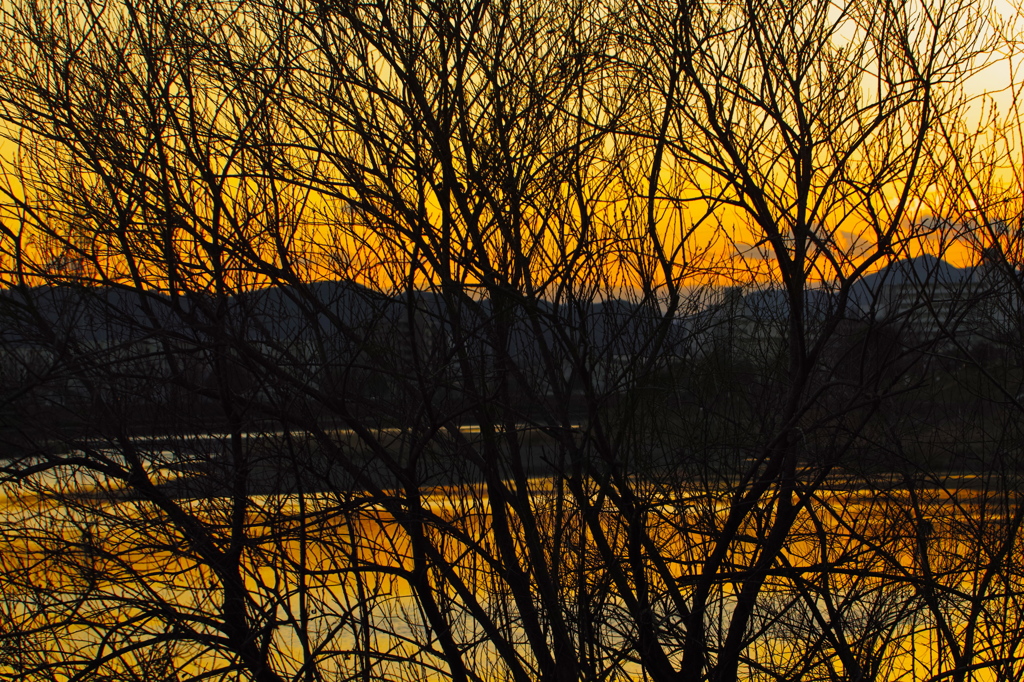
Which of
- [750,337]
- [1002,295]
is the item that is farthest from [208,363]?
[1002,295]

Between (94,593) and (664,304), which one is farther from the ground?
(664,304)

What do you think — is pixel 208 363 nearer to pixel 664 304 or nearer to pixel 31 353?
pixel 31 353

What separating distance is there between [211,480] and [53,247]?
149 centimetres

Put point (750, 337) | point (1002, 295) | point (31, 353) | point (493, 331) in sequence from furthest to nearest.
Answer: point (750, 337) → point (1002, 295) → point (31, 353) → point (493, 331)

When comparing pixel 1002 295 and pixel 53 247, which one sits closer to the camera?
pixel 53 247

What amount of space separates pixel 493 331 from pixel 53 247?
2.37m

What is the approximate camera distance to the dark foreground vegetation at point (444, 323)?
367 cm

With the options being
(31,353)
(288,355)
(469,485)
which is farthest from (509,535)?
(31,353)

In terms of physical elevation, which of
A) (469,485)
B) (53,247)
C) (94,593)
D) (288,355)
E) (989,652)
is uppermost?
(53,247)

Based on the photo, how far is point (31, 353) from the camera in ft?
12.8

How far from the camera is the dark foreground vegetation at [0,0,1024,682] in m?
3.67

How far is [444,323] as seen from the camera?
3.71 meters

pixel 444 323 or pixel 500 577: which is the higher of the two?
pixel 444 323

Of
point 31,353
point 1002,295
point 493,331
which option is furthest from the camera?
point 1002,295
